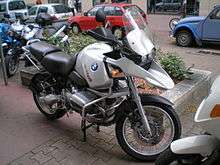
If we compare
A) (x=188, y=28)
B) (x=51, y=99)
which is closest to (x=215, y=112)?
(x=51, y=99)

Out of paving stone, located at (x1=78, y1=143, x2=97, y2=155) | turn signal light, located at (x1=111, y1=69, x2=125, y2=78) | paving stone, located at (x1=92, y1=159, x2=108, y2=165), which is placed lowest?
paving stone, located at (x1=92, y1=159, x2=108, y2=165)

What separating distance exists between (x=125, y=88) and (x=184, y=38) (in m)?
9.81

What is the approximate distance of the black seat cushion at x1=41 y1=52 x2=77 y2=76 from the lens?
4473 mm

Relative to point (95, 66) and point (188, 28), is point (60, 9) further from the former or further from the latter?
point (95, 66)

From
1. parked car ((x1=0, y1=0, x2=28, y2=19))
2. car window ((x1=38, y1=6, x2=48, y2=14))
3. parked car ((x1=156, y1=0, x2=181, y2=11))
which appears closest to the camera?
car window ((x1=38, y1=6, x2=48, y2=14))

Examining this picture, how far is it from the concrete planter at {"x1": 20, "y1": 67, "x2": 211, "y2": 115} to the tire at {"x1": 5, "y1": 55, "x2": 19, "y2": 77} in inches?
35.6

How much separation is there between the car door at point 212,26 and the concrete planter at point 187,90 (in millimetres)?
6340

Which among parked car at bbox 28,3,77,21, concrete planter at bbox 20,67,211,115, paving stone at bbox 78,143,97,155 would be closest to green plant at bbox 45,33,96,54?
concrete planter at bbox 20,67,211,115

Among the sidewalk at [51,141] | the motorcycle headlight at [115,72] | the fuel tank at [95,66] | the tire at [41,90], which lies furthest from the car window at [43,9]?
the motorcycle headlight at [115,72]

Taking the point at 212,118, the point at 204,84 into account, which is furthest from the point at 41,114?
the point at 212,118

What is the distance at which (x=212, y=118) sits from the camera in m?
2.29

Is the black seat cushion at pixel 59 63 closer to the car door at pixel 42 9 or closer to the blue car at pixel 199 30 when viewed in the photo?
the blue car at pixel 199 30

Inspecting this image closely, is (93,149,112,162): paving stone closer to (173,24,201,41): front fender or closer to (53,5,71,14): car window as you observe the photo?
(173,24,201,41): front fender

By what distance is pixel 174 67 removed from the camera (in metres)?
6.46
